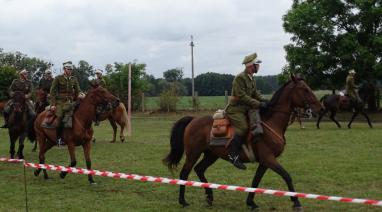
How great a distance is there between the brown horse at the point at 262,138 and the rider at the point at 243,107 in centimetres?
20

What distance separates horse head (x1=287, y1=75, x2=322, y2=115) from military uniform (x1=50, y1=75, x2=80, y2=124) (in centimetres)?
548

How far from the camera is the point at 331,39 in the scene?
35.9 metres

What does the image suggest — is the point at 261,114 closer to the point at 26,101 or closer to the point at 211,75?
the point at 26,101

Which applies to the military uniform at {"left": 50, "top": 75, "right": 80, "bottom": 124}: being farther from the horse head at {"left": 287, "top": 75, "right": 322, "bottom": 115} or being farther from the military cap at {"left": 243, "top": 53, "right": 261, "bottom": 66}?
the horse head at {"left": 287, "top": 75, "right": 322, "bottom": 115}

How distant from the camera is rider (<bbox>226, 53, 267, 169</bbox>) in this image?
352 inches

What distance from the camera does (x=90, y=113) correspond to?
466 inches

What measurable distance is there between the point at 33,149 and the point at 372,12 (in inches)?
989

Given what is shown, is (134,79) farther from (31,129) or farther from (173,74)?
(173,74)

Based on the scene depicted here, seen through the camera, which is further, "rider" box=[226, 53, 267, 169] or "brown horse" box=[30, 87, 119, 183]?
"brown horse" box=[30, 87, 119, 183]

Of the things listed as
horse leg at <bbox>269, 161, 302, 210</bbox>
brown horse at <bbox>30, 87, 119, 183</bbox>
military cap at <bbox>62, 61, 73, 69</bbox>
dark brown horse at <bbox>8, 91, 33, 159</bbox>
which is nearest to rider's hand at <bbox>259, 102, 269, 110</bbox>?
horse leg at <bbox>269, 161, 302, 210</bbox>

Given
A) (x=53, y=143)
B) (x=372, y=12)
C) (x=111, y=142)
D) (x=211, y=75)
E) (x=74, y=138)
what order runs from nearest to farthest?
1. (x=74, y=138)
2. (x=53, y=143)
3. (x=111, y=142)
4. (x=372, y=12)
5. (x=211, y=75)

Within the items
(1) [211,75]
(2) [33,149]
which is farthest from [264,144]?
(1) [211,75]

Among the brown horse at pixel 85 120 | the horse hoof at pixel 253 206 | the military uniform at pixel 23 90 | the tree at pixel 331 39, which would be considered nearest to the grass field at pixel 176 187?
the horse hoof at pixel 253 206

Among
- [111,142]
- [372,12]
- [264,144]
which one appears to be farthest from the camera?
[372,12]
